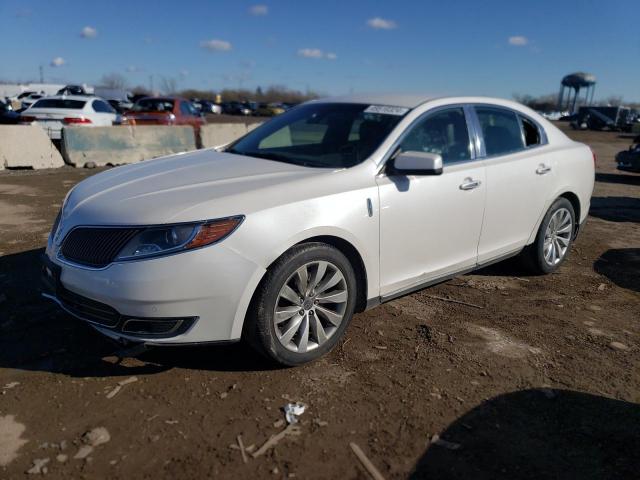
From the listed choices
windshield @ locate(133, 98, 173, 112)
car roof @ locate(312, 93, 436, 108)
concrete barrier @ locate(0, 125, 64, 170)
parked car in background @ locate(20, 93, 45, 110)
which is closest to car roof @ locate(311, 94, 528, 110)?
car roof @ locate(312, 93, 436, 108)

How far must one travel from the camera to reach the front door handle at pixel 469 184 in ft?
13.3

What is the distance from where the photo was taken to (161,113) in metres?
15.9

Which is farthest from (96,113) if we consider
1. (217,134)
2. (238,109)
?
(238,109)

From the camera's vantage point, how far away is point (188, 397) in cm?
301

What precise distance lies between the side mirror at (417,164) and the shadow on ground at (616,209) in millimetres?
5610

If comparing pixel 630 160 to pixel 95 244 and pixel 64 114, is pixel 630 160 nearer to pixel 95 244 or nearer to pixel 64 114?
pixel 95 244

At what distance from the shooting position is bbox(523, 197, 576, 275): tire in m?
4.99

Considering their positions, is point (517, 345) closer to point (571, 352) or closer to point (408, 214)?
point (571, 352)

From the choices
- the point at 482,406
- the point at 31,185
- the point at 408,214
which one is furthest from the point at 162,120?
the point at 482,406

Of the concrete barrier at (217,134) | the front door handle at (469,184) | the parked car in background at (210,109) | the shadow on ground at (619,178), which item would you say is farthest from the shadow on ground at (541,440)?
the parked car in background at (210,109)

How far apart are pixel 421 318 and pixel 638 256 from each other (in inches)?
130

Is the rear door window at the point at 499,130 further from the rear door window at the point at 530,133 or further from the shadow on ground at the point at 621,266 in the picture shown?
the shadow on ground at the point at 621,266

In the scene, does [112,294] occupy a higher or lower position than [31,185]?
higher

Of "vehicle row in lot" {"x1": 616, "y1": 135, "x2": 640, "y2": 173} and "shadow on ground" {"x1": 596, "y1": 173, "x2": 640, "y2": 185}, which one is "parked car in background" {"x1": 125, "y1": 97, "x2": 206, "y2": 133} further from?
"vehicle row in lot" {"x1": 616, "y1": 135, "x2": 640, "y2": 173}
